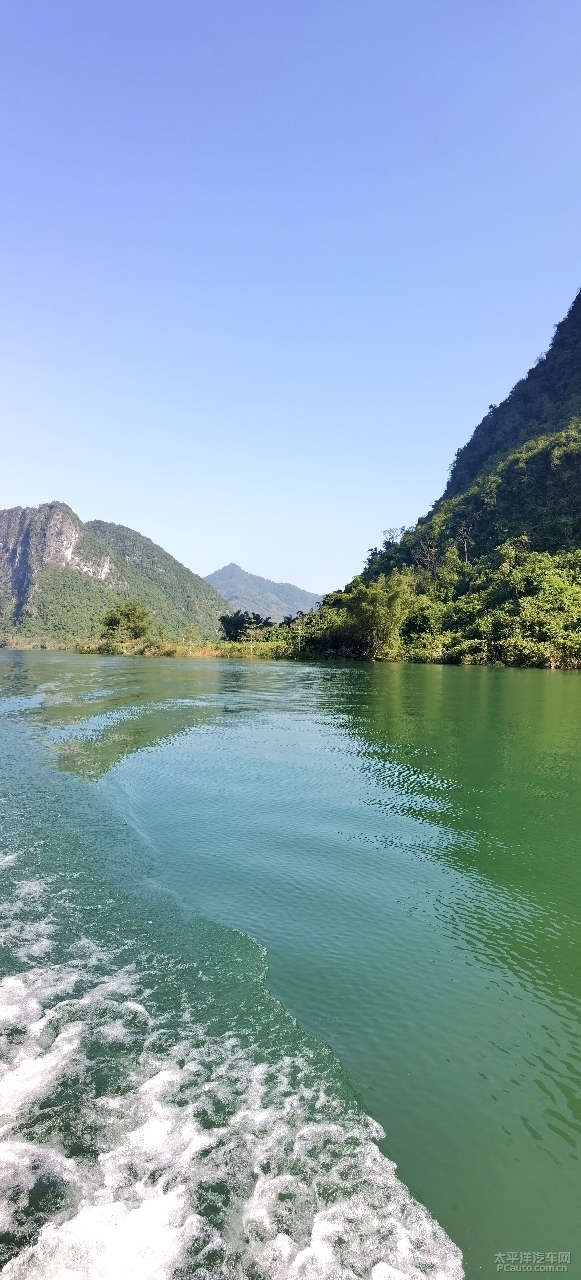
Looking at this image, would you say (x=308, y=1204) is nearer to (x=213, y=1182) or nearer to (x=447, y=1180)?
(x=213, y=1182)

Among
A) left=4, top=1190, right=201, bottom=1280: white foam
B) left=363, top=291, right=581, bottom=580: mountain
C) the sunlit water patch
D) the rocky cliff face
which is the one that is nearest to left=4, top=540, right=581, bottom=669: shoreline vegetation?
left=363, top=291, right=581, bottom=580: mountain

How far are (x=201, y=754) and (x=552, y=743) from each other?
10.1 metres

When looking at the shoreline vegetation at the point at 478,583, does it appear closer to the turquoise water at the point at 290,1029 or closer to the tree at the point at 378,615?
the tree at the point at 378,615

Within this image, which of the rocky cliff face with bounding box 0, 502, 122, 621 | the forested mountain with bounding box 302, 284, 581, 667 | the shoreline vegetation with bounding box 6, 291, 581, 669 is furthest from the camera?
the rocky cliff face with bounding box 0, 502, 122, 621

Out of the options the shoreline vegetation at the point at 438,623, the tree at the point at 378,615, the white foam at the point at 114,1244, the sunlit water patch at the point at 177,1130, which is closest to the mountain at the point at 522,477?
the shoreline vegetation at the point at 438,623

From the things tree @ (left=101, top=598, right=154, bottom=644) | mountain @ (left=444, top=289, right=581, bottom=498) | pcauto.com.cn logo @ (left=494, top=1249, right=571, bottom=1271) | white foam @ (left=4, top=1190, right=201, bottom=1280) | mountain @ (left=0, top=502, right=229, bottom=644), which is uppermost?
mountain @ (left=444, top=289, right=581, bottom=498)

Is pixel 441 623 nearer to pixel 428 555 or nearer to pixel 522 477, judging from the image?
pixel 428 555

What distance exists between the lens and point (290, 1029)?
559cm

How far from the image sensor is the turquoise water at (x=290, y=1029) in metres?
3.66

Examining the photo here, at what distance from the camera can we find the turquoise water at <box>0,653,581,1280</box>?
3.66 meters

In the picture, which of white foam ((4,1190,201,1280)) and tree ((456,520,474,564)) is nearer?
white foam ((4,1190,201,1280))

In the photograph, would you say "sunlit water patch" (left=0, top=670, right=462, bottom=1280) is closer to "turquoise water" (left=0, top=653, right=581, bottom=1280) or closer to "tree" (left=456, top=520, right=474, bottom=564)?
"turquoise water" (left=0, top=653, right=581, bottom=1280)

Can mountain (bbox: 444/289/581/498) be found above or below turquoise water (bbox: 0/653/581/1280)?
above

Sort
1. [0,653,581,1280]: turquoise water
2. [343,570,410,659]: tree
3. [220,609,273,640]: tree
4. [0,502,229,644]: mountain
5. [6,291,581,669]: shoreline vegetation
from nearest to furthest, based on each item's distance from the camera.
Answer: [0,653,581,1280]: turquoise water → [6,291,581,669]: shoreline vegetation → [343,570,410,659]: tree → [220,609,273,640]: tree → [0,502,229,644]: mountain
